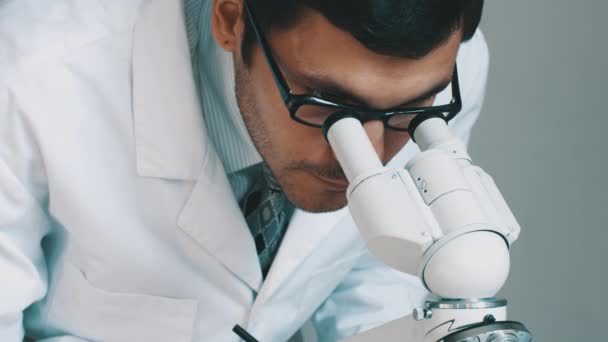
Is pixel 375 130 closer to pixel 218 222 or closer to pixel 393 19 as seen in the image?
pixel 393 19

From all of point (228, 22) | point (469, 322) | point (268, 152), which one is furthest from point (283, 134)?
point (469, 322)

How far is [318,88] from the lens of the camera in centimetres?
98

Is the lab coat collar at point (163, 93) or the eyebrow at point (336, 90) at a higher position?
the eyebrow at point (336, 90)

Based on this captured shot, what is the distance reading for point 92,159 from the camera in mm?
1143

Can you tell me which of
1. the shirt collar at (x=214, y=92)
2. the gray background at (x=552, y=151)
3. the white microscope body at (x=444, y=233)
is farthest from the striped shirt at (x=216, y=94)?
the gray background at (x=552, y=151)

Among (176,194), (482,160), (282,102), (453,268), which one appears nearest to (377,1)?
(282,102)

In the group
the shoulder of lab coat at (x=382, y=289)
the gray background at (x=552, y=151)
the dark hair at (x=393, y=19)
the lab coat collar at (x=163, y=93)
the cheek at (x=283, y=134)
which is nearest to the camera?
the dark hair at (x=393, y=19)

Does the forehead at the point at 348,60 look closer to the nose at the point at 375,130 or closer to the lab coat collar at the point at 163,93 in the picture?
the nose at the point at 375,130

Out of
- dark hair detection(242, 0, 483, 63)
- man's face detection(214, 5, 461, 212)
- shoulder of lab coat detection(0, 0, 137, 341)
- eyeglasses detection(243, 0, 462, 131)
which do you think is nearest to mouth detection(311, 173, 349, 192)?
man's face detection(214, 5, 461, 212)

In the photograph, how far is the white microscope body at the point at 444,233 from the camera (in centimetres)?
80

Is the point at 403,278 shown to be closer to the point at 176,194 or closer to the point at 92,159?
the point at 176,194

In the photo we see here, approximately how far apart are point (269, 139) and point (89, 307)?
0.40m

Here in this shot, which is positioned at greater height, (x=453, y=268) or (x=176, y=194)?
(x=453, y=268)

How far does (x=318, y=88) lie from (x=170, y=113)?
268 millimetres
